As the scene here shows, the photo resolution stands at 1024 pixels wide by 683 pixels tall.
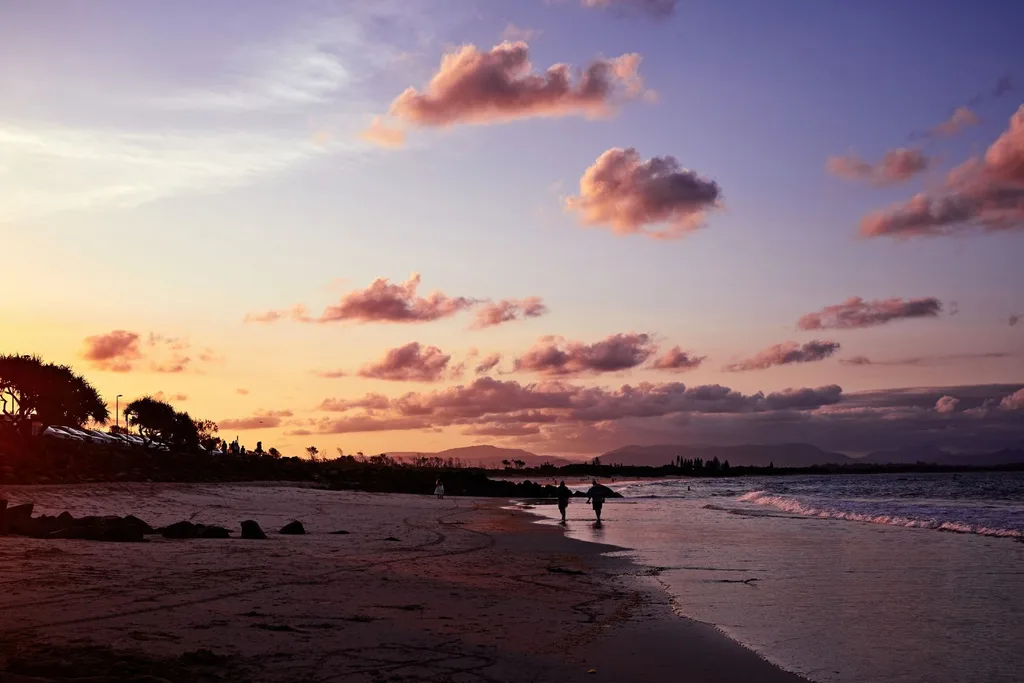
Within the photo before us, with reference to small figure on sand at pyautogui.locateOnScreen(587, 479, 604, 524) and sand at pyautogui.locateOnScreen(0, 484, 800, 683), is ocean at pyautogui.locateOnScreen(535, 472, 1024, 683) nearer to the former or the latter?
sand at pyautogui.locateOnScreen(0, 484, 800, 683)

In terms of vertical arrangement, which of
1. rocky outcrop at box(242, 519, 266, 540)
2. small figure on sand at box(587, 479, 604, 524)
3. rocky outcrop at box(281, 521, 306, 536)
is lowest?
small figure on sand at box(587, 479, 604, 524)

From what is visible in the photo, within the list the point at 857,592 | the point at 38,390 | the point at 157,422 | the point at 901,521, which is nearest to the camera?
the point at 857,592

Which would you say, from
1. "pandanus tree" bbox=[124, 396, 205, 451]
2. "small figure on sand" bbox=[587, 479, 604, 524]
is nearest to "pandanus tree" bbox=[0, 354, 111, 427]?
"pandanus tree" bbox=[124, 396, 205, 451]

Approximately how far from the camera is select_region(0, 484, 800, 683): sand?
994 cm

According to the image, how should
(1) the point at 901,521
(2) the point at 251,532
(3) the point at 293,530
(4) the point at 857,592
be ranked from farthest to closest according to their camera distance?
1. (1) the point at 901,521
2. (3) the point at 293,530
3. (2) the point at 251,532
4. (4) the point at 857,592

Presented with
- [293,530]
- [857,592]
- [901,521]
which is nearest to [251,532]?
[293,530]

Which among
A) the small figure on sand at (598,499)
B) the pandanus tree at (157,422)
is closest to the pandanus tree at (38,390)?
the pandanus tree at (157,422)

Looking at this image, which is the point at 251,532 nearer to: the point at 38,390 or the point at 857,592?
the point at 857,592

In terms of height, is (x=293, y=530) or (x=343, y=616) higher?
(x=343, y=616)

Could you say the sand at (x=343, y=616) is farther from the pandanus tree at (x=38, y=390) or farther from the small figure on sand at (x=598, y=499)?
the pandanus tree at (x=38, y=390)

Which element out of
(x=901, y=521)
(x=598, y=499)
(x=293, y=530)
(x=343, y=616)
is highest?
(x=343, y=616)

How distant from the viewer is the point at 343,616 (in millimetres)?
12836

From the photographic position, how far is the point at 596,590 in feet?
60.7

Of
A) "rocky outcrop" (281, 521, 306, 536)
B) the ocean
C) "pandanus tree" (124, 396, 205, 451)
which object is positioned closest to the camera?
the ocean
